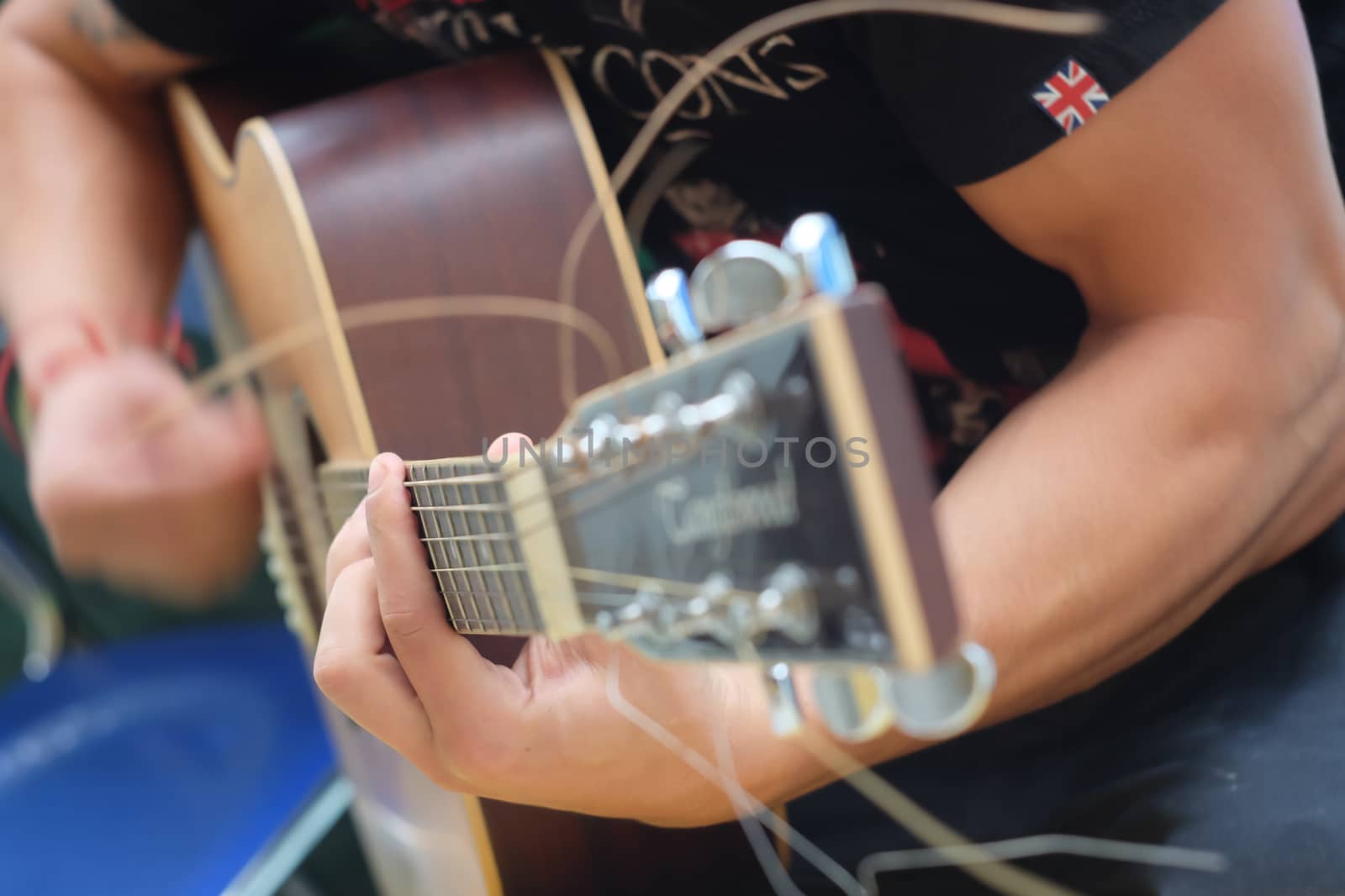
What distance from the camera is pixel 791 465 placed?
0.27 m

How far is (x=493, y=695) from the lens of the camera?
16.1 inches

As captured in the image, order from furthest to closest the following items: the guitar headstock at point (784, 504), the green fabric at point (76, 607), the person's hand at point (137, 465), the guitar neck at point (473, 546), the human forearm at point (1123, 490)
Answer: the green fabric at point (76, 607) → the person's hand at point (137, 465) → the human forearm at point (1123, 490) → the guitar neck at point (473, 546) → the guitar headstock at point (784, 504)

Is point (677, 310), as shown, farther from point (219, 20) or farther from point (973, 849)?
point (219, 20)

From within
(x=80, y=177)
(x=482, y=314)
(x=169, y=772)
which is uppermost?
(x=80, y=177)

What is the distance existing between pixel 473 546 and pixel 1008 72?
0.28 metres

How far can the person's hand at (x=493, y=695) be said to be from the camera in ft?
1.28

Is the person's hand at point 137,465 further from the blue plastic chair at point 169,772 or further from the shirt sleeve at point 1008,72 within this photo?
the shirt sleeve at point 1008,72

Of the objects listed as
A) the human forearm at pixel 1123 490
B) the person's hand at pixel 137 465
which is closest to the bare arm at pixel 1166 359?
the human forearm at pixel 1123 490

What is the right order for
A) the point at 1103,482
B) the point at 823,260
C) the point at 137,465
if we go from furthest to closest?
the point at 137,465
the point at 1103,482
the point at 823,260

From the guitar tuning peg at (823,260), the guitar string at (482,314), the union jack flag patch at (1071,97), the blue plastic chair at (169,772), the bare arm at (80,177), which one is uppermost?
the bare arm at (80,177)

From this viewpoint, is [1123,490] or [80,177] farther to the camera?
[80,177]

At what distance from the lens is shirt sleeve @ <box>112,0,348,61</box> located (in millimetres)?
799

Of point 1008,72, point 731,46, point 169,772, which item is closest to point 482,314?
point 731,46

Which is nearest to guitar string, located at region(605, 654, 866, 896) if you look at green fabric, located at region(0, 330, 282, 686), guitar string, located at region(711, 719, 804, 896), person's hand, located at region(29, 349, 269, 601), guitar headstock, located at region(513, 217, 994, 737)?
guitar string, located at region(711, 719, 804, 896)
